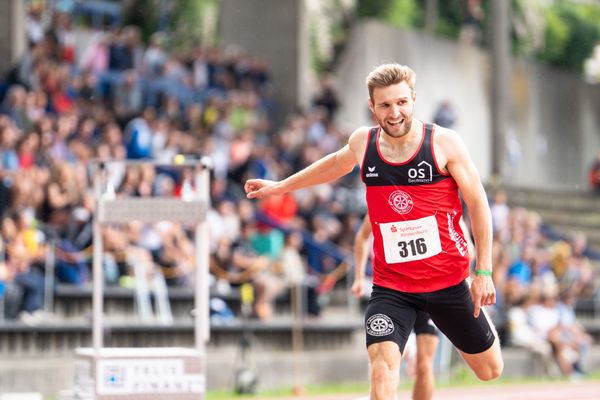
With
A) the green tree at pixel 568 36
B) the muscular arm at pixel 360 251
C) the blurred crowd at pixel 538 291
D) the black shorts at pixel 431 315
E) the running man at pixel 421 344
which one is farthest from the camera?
the green tree at pixel 568 36

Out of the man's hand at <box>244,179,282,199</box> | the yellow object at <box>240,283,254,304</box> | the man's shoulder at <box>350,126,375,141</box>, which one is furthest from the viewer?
the yellow object at <box>240,283,254,304</box>

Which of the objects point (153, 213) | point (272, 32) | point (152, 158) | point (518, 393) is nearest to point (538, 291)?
point (518, 393)

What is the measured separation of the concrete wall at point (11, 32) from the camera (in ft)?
78.8

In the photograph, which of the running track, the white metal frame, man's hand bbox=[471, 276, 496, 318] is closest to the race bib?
man's hand bbox=[471, 276, 496, 318]

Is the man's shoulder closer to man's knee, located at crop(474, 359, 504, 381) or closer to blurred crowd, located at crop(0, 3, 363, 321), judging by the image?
man's knee, located at crop(474, 359, 504, 381)

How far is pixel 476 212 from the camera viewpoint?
29.1 feet

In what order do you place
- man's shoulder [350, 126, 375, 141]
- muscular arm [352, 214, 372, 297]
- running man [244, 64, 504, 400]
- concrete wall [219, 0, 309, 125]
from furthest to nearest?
concrete wall [219, 0, 309, 125]
muscular arm [352, 214, 372, 297]
man's shoulder [350, 126, 375, 141]
running man [244, 64, 504, 400]

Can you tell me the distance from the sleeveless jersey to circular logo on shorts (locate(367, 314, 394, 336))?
9.4 inches

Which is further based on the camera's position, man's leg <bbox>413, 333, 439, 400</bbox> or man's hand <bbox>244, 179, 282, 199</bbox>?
man's leg <bbox>413, 333, 439, 400</bbox>

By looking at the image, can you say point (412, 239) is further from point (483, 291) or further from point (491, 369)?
point (491, 369)

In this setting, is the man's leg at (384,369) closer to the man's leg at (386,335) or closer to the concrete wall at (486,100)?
the man's leg at (386,335)

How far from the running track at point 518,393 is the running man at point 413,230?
8507 mm

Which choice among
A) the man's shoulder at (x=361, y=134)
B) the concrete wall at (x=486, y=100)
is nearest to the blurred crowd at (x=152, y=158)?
the concrete wall at (x=486, y=100)

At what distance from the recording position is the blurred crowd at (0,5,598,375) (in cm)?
1812
